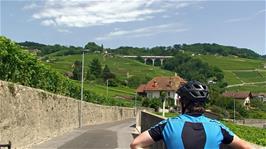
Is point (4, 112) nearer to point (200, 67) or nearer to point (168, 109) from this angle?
point (168, 109)

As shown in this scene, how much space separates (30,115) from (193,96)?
1869cm

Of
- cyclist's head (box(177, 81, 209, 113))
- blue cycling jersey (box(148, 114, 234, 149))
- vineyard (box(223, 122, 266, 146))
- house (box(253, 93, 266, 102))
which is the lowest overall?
house (box(253, 93, 266, 102))

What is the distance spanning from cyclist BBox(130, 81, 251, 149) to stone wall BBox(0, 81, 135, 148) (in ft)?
45.0

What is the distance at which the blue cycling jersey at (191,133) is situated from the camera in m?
3.73

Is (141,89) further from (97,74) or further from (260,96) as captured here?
(260,96)

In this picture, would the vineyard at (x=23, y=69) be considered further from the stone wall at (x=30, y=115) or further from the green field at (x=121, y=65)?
the green field at (x=121, y=65)

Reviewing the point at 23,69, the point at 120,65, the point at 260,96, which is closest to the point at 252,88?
the point at 260,96

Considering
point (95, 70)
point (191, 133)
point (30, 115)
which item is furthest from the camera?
point (95, 70)

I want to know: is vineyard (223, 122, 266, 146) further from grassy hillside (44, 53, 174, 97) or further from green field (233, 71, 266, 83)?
green field (233, 71, 266, 83)

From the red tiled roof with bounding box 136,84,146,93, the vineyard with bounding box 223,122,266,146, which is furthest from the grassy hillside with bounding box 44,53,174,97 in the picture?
the vineyard with bounding box 223,122,266,146

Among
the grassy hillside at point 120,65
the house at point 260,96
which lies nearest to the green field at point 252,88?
the house at point 260,96

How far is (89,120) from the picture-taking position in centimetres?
5116

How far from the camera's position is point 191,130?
3.78m

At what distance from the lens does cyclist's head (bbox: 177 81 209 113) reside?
386 cm
